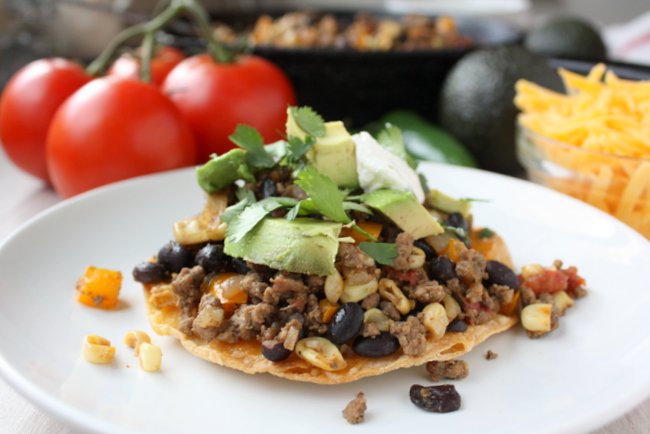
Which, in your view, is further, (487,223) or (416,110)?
(416,110)

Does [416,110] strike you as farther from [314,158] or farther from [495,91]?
[314,158]

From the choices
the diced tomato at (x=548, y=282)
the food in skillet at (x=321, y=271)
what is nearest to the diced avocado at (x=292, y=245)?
the food in skillet at (x=321, y=271)

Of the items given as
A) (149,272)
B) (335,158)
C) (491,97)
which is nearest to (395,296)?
(335,158)

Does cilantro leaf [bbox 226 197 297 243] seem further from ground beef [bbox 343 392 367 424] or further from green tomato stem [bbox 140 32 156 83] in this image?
green tomato stem [bbox 140 32 156 83]

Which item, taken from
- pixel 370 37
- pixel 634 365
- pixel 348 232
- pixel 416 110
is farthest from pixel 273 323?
pixel 370 37

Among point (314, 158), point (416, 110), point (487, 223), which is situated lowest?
point (416, 110)

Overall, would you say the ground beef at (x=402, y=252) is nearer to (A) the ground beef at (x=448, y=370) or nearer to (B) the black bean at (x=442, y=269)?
(B) the black bean at (x=442, y=269)

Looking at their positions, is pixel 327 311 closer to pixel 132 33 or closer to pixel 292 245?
pixel 292 245
